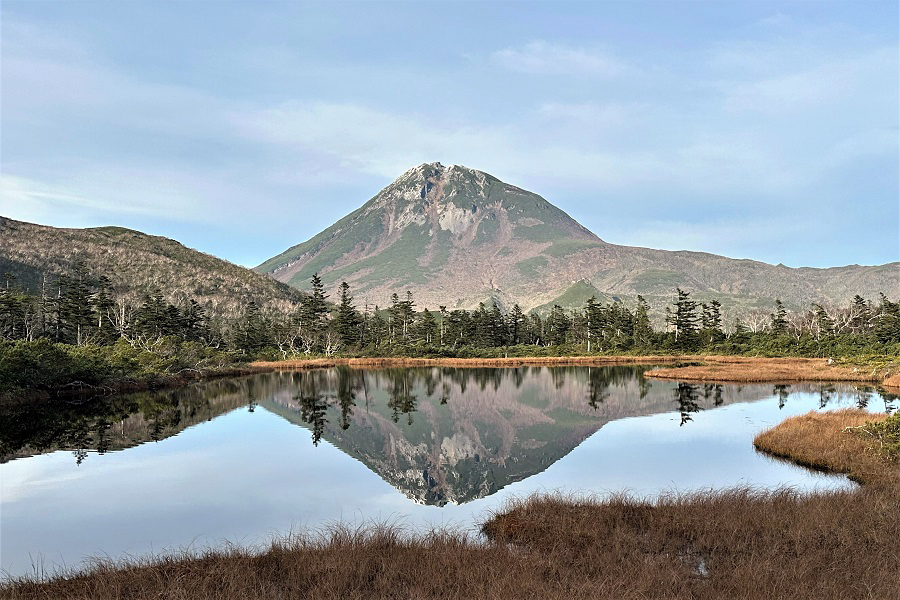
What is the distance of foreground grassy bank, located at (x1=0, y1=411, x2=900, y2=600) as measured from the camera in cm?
955

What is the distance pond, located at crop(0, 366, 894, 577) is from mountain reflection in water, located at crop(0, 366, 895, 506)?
0.18 meters

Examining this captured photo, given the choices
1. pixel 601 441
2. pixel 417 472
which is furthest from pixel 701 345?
pixel 417 472

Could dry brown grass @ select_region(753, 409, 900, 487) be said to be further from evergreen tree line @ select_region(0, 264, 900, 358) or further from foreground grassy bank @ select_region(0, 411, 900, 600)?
evergreen tree line @ select_region(0, 264, 900, 358)

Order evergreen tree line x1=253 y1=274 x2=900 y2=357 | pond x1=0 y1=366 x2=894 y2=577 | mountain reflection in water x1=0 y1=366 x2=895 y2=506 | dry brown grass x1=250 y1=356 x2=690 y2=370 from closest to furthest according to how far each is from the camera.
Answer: pond x1=0 y1=366 x2=894 y2=577 → mountain reflection in water x1=0 y1=366 x2=895 y2=506 → dry brown grass x1=250 y1=356 x2=690 y2=370 → evergreen tree line x1=253 y1=274 x2=900 y2=357

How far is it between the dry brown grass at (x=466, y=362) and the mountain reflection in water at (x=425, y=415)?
22081 mm

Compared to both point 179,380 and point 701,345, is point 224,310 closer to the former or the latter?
point 179,380

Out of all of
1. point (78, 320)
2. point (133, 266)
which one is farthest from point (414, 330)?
point (133, 266)

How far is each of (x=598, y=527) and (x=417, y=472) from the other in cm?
1229

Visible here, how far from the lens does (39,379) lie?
133 ft

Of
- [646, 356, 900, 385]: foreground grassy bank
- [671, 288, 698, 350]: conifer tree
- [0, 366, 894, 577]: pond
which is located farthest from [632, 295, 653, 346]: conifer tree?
[0, 366, 894, 577]: pond

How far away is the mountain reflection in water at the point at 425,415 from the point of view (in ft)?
86.0

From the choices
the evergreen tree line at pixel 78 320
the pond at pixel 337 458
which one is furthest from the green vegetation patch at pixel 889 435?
the evergreen tree line at pixel 78 320

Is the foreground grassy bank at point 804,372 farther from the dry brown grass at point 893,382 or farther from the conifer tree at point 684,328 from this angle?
the conifer tree at point 684,328

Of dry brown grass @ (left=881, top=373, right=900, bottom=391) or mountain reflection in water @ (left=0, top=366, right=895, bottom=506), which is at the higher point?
dry brown grass @ (left=881, top=373, right=900, bottom=391)
